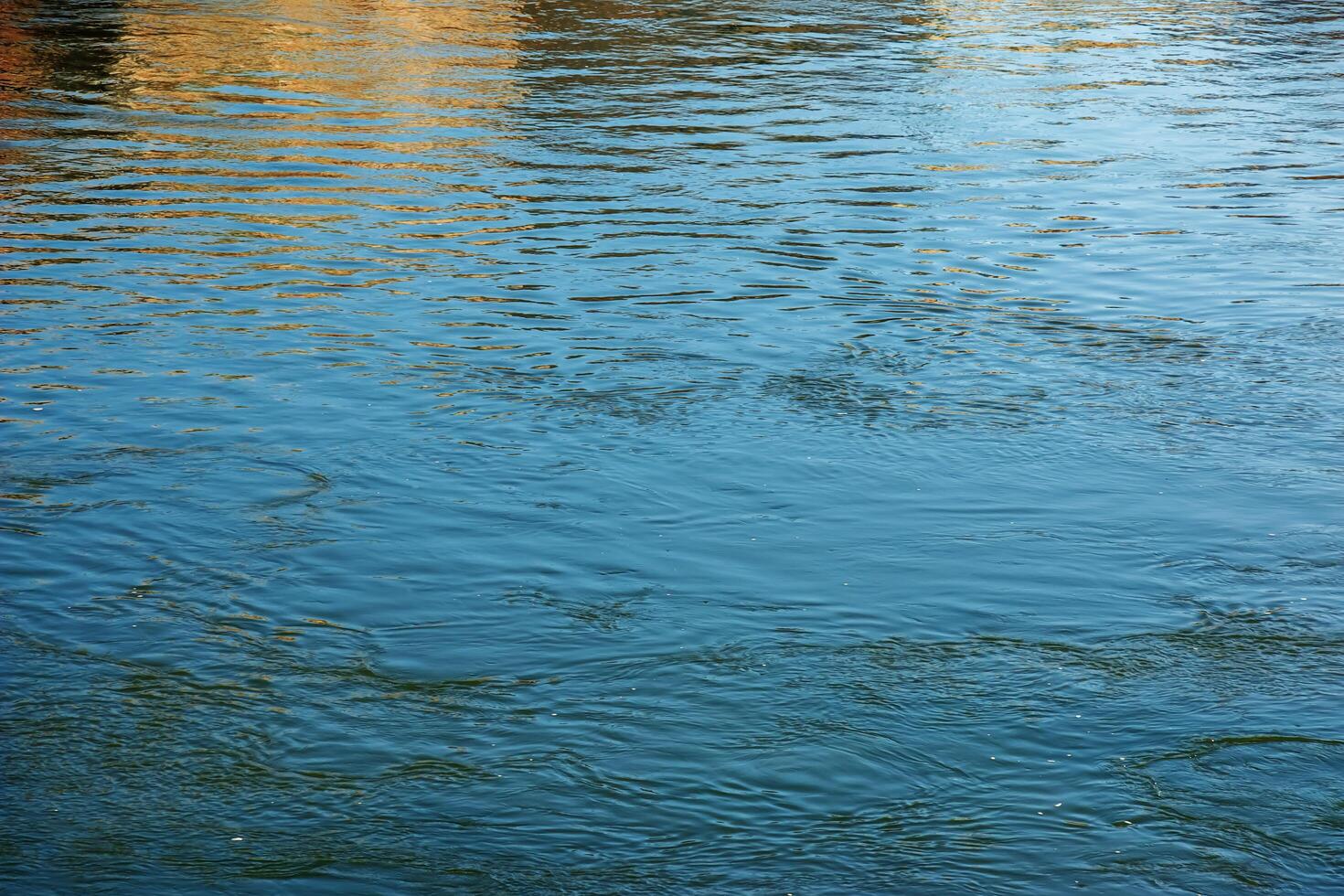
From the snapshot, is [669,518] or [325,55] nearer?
[669,518]

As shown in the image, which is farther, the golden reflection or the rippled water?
the golden reflection

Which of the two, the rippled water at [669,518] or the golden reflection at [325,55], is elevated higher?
the golden reflection at [325,55]

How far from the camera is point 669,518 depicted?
8.45m

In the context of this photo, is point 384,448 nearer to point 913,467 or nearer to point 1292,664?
point 913,467

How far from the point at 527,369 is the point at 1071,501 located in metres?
3.82

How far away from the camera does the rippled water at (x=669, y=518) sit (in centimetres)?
578

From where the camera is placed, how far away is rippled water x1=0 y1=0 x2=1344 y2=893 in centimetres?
578

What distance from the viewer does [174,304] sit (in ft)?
40.2

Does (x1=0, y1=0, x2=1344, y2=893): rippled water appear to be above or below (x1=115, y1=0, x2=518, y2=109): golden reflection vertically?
below

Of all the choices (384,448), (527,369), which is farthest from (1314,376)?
(384,448)

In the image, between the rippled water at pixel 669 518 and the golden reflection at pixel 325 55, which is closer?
the rippled water at pixel 669 518

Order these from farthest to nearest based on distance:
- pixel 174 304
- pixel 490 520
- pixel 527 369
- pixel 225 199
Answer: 1. pixel 225 199
2. pixel 174 304
3. pixel 527 369
4. pixel 490 520

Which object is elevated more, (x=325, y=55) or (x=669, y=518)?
(x=325, y=55)

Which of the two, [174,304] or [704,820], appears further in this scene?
[174,304]
